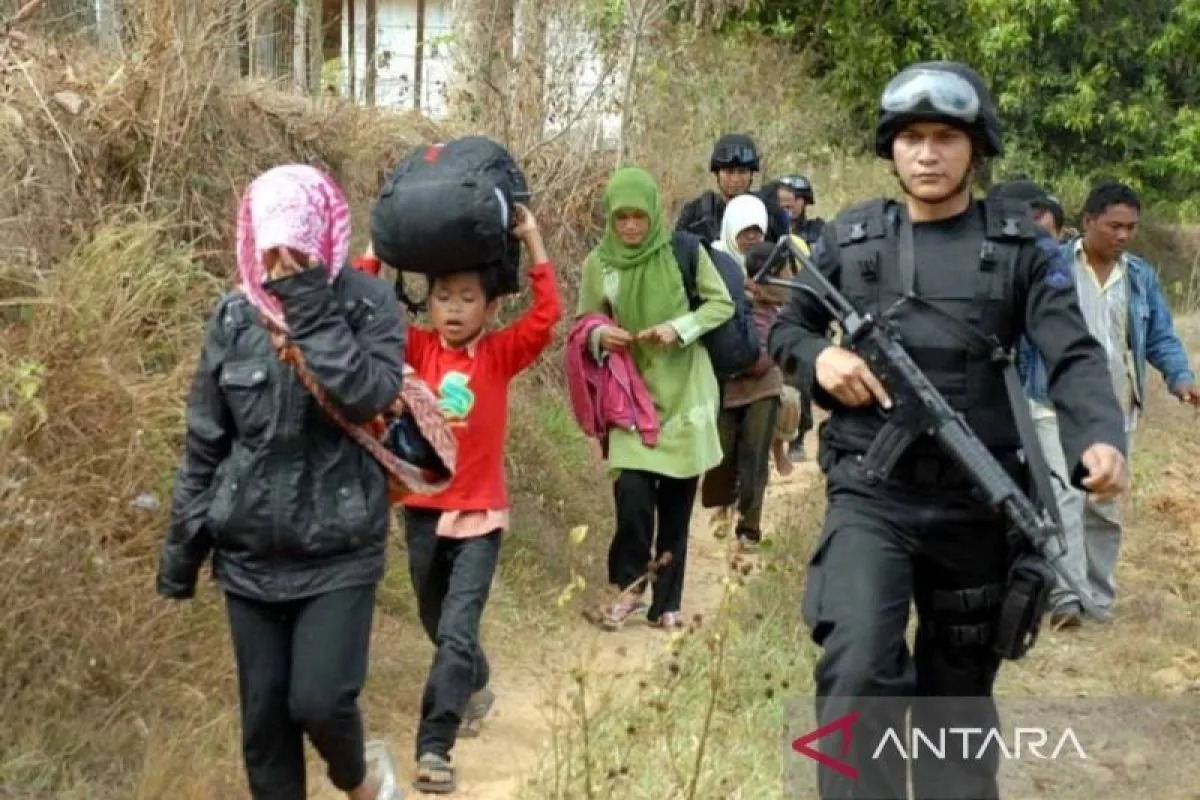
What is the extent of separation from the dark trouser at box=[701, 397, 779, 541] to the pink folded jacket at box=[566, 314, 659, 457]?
4.24 ft

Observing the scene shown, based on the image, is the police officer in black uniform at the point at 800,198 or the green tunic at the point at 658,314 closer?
the green tunic at the point at 658,314

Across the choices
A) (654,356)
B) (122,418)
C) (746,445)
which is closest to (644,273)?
(654,356)

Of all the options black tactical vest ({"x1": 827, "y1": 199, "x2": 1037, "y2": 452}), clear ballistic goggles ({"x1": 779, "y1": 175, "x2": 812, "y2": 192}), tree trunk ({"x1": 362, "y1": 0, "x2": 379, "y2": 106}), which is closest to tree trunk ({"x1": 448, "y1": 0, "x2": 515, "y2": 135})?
tree trunk ({"x1": 362, "y1": 0, "x2": 379, "y2": 106})

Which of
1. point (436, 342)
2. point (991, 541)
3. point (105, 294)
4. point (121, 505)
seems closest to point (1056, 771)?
point (991, 541)

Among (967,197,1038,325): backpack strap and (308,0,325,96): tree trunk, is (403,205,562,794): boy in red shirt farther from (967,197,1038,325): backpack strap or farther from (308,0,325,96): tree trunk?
(308,0,325,96): tree trunk

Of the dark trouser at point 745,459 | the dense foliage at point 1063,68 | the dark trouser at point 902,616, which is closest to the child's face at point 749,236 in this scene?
the dark trouser at point 745,459

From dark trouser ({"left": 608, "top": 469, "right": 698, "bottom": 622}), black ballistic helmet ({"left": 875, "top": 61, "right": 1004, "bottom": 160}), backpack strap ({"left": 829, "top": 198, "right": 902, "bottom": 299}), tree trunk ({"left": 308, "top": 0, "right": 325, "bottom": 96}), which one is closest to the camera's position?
black ballistic helmet ({"left": 875, "top": 61, "right": 1004, "bottom": 160})

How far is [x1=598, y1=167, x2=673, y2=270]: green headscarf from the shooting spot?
21.1 feet

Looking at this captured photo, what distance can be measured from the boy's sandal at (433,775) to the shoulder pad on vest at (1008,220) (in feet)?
7.30

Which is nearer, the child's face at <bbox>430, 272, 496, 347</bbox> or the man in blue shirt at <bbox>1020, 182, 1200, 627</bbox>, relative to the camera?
the child's face at <bbox>430, 272, 496, 347</bbox>

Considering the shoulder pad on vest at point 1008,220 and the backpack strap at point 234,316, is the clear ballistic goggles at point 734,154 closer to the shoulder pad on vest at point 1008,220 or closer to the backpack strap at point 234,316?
the shoulder pad on vest at point 1008,220

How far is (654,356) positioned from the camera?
6.64 metres

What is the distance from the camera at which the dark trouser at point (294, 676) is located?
12.6ft

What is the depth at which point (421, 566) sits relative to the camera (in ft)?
16.9
